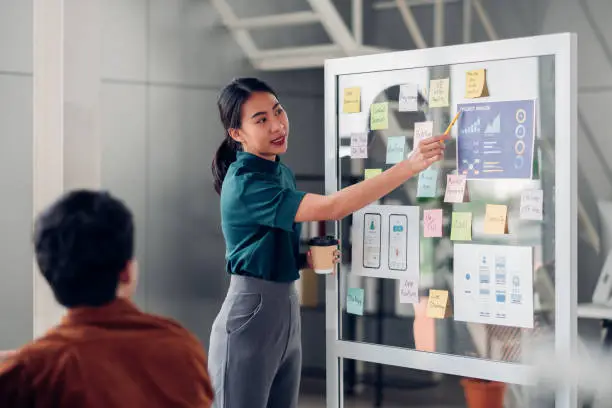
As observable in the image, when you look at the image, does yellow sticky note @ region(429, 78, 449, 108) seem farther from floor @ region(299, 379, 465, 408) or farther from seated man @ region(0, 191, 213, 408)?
seated man @ region(0, 191, 213, 408)

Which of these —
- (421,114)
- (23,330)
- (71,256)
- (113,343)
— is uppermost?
(421,114)

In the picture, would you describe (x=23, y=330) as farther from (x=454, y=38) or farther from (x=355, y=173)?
(x=454, y=38)

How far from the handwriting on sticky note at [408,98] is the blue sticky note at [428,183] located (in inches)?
7.8

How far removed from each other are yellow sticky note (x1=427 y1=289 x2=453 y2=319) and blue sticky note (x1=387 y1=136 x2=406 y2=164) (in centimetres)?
42

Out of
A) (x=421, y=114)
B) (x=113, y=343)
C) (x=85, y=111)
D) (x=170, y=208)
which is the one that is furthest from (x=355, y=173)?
(x=113, y=343)

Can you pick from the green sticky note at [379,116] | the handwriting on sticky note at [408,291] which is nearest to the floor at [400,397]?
the handwriting on sticky note at [408,291]

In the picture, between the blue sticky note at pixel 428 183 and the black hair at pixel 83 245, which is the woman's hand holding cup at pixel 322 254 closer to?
the blue sticky note at pixel 428 183

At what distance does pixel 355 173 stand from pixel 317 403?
5.50 feet

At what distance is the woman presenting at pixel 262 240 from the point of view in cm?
232

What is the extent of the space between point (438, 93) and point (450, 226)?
39 cm

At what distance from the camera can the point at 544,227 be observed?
229cm

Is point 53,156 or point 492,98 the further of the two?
point 53,156

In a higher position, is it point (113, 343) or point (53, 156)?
point (53, 156)

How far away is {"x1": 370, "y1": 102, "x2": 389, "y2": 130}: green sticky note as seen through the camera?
2.63 meters
